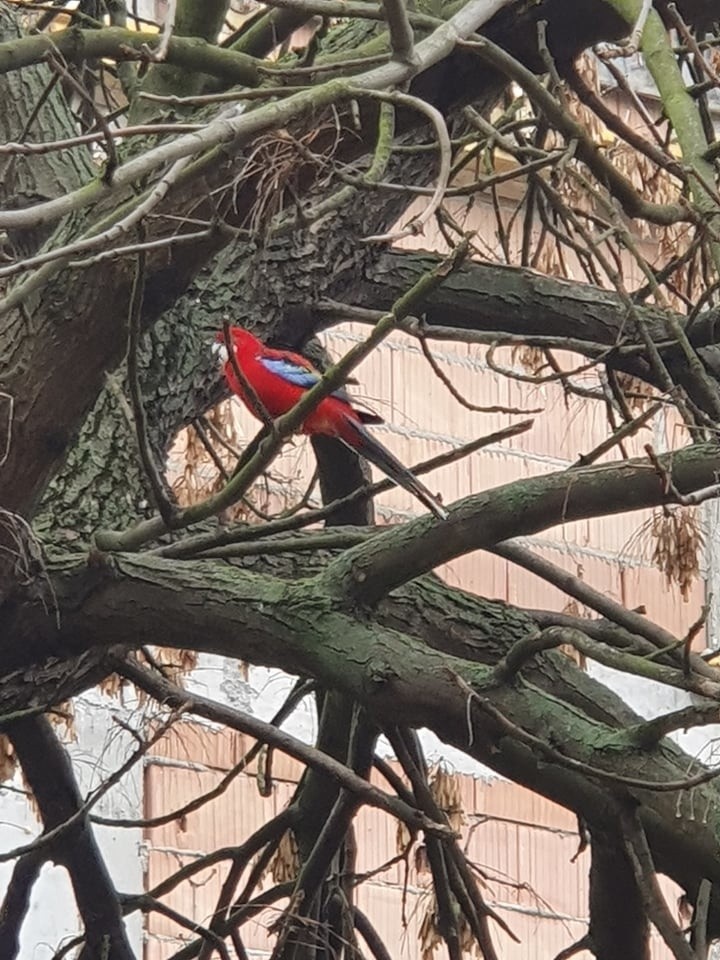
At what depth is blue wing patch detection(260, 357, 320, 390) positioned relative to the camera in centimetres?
425

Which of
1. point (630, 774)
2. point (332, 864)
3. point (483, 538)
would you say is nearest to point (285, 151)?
point (483, 538)

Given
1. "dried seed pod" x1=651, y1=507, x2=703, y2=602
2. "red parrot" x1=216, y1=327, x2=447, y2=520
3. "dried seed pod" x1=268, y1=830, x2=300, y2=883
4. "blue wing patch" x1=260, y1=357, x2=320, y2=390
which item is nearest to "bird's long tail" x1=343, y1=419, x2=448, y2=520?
"red parrot" x1=216, y1=327, x2=447, y2=520

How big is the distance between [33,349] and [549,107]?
3.70ft

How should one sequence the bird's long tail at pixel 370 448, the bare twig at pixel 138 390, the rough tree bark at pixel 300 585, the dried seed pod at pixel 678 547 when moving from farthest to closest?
the dried seed pod at pixel 678 547 < the bird's long tail at pixel 370 448 < the rough tree bark at pixel 300 585 < the bare twig at pixel 138 390

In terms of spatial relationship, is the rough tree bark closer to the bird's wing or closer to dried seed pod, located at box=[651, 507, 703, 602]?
the bird's wing

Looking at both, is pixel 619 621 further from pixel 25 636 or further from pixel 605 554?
A: pixel 605 554

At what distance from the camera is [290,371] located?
4270 mm

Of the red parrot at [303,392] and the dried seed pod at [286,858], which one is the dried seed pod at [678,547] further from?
the dried seed pod at [286,858]

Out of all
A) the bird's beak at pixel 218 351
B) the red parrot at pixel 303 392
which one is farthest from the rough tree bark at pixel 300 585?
the red parrot at pixel 303 392

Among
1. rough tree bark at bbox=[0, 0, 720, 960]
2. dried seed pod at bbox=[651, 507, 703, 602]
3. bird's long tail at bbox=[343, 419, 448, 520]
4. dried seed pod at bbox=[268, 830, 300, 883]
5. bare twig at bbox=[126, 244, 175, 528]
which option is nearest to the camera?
bare twig at bbox=[126, 244, 175, 528]

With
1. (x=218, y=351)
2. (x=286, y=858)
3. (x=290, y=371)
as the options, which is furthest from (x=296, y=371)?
(x=286, y=858)

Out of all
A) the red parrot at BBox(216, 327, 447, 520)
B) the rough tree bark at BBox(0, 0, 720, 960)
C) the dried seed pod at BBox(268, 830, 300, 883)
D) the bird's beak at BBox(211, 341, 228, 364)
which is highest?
the bird's beak at BBox(211, 341, 228, 364)

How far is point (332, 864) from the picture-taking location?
13.9 feet

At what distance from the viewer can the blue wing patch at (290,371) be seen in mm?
4250
